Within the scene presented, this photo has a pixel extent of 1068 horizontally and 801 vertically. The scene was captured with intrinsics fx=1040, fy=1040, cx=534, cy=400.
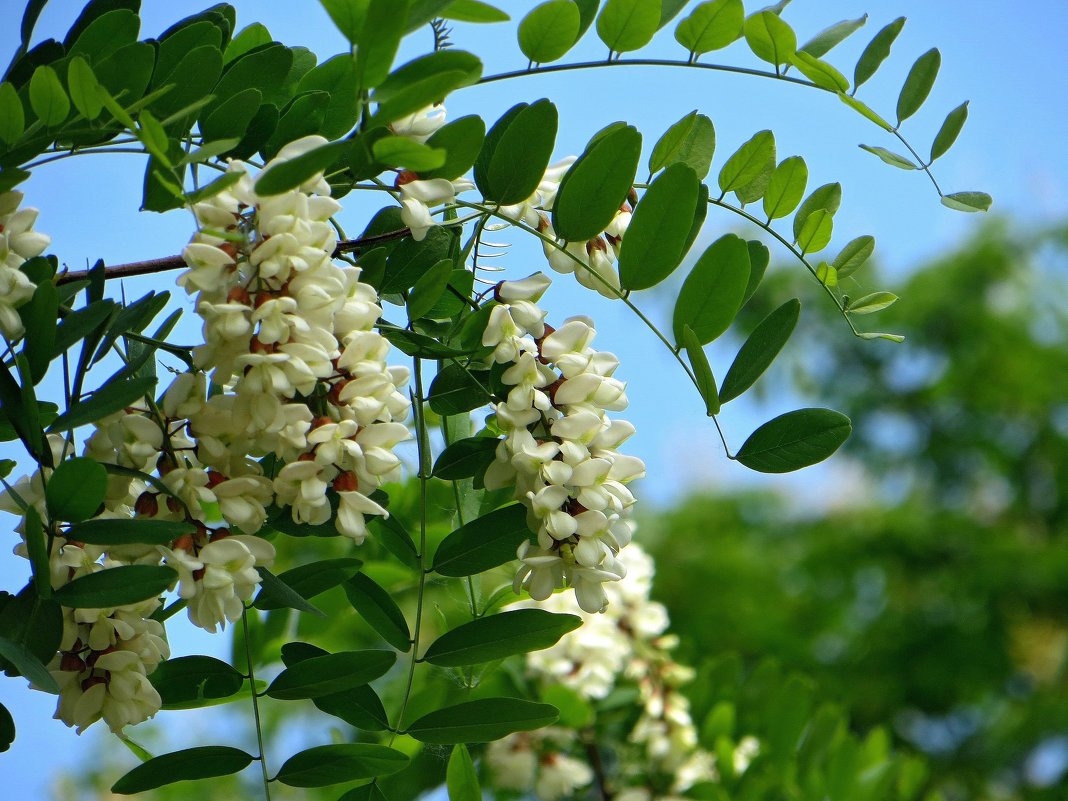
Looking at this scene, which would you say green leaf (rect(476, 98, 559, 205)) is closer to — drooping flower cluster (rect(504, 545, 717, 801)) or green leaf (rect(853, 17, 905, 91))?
green leaf (rect(853, 17, 905, 91))

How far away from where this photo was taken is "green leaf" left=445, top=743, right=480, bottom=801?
1.58 feet

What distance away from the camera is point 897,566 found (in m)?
4.77

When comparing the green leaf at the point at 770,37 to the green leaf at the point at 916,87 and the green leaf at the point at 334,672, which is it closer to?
the green leaf at the point at 916,87

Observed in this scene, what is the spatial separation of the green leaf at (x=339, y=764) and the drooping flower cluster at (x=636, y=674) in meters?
0.50

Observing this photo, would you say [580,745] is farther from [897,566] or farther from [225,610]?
[897,566]

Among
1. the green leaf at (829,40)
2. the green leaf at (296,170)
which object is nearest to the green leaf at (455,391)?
the green leaf at (296,170)

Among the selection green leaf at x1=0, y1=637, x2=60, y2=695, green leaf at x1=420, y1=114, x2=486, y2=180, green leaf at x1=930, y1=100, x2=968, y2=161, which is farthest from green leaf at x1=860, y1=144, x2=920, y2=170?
green leaf at x1=0, y1=637, x2=60, y2=695

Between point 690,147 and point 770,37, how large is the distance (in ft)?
0.19

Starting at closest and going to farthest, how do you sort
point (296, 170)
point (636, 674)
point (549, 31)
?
point (296, 170), point (549, 31), point (636, 674)

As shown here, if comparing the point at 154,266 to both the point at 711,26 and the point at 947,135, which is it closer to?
the point at 711,26

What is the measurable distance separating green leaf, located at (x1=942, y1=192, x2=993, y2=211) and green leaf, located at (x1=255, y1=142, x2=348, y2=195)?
31 cm

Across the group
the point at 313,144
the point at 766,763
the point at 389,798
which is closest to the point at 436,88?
the point at 313,144

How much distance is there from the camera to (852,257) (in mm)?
520

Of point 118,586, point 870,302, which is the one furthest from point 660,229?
point 118,586
